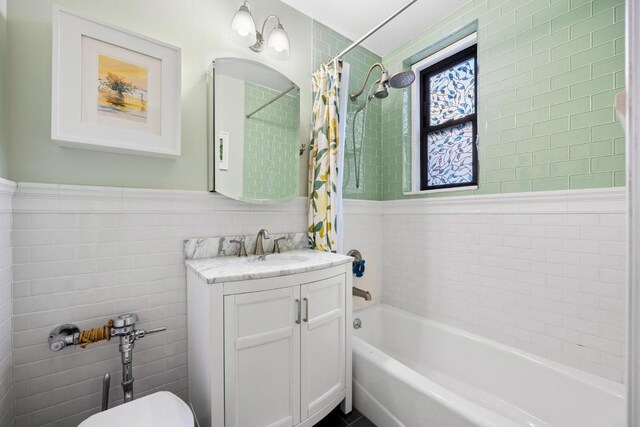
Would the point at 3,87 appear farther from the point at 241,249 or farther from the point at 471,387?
the point at 471,387

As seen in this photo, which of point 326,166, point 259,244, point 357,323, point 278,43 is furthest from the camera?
point 357,323

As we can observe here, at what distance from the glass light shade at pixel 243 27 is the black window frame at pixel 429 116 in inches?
57.5

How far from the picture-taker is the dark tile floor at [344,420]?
1.47 meters

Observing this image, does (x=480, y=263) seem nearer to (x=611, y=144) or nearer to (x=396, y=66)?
(x=611, y=144)

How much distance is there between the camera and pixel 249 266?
1314mm

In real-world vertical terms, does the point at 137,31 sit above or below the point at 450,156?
above

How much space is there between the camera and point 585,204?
4.41 ft

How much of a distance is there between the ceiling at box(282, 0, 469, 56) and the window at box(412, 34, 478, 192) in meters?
0.25

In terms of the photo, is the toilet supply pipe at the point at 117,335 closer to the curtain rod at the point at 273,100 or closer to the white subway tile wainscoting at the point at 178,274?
the white subway tile wainscoting at the point at 178,274

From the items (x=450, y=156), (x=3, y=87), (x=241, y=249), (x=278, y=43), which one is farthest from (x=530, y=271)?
(x=3, y=87)

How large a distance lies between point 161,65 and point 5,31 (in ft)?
1.78

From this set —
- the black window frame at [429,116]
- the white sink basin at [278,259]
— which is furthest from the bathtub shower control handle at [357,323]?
the black window frame at [429,116]

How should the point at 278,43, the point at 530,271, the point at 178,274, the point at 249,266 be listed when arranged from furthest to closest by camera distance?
the point at 278,43 < the point at 530,271 < the point at 178,274 < the point at 249,266

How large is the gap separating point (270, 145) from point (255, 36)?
65 cm
